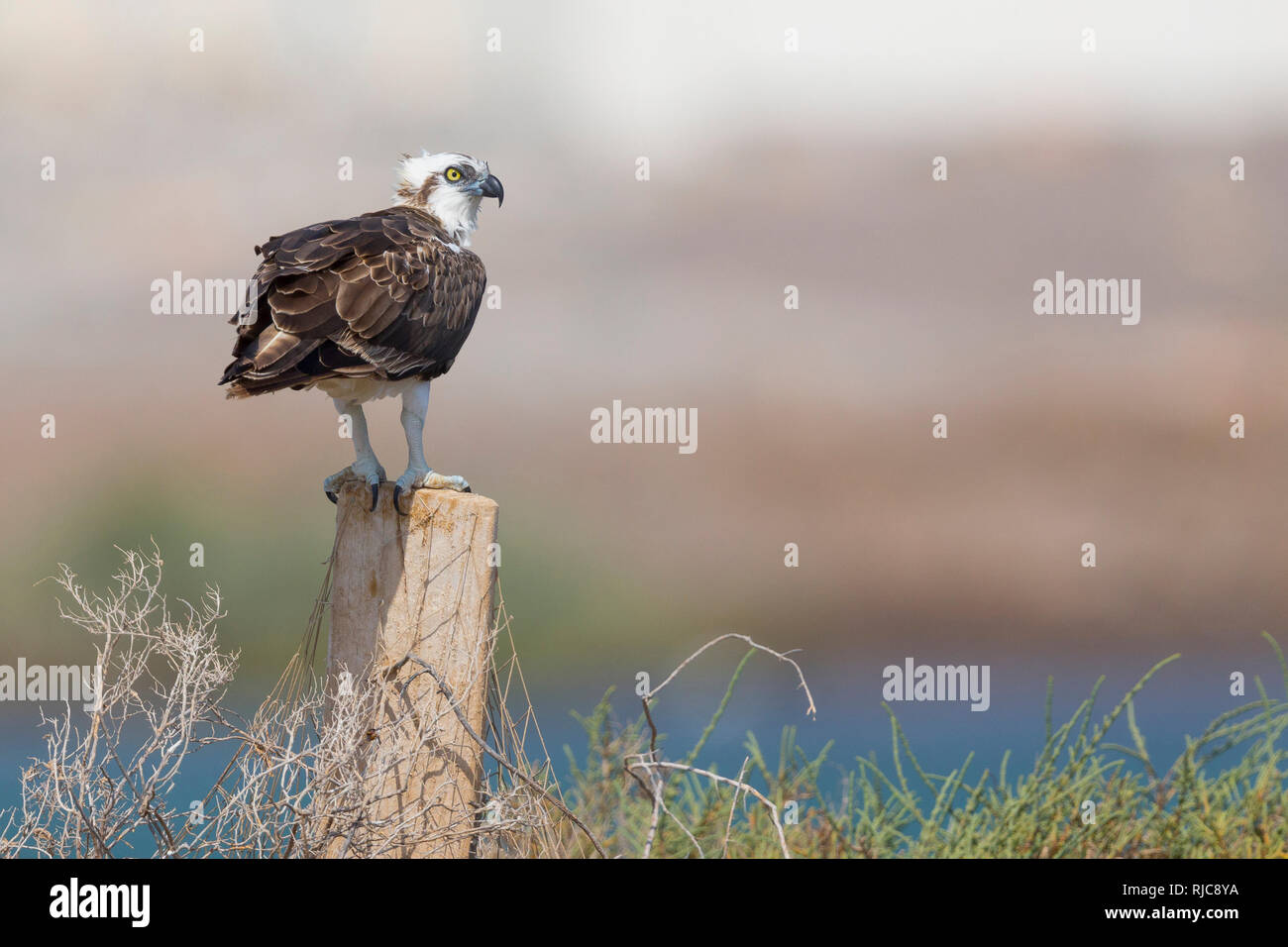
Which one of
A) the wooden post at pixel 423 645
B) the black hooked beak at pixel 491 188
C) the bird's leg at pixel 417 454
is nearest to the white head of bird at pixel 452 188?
the black hooked beak at pixel 491 188

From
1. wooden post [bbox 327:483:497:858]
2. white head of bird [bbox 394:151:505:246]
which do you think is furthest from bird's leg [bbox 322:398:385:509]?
white head of bird [bbox 394:151:505:246]

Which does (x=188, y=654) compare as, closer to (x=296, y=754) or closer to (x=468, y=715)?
(x=296, y=754)

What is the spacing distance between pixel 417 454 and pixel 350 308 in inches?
28.2

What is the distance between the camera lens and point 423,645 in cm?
467

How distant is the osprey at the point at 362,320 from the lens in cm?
477

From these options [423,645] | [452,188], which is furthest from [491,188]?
[423,645]

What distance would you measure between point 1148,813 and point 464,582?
3.34m

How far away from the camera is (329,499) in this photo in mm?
5348

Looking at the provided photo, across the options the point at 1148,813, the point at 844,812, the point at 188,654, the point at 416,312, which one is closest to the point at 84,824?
the point at 188,654

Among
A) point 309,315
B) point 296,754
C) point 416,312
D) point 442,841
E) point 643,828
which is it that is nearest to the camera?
point 296,754

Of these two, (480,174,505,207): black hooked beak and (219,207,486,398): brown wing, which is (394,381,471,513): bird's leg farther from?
(480,174,505,207): black hooked beak

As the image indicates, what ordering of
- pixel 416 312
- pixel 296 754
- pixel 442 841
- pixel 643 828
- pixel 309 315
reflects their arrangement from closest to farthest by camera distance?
pixel 296 754 < pixel 442 841 < pixel 309 315 < pixel 416 312 < pixel 643 828

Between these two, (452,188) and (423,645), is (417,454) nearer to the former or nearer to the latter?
(423,645)

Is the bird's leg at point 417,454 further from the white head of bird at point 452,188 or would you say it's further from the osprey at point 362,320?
the white head of bird at point 452,188
